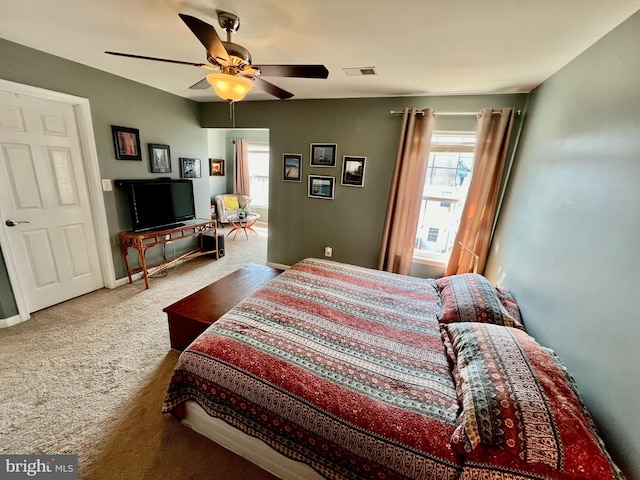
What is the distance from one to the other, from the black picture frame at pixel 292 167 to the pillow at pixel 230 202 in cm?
319

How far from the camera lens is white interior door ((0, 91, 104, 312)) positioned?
2.14 m

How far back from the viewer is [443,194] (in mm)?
3055

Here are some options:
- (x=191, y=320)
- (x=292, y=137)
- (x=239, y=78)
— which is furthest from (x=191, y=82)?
(x=191, y=320)

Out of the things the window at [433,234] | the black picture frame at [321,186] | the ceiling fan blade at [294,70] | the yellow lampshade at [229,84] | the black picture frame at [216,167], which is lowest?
the window at [433,234]

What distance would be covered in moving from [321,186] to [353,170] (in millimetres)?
489

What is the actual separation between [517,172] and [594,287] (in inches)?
62.7

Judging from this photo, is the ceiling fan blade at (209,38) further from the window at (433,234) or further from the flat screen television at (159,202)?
the window at (433,234)

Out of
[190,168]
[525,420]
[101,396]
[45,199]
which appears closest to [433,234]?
[525,420]

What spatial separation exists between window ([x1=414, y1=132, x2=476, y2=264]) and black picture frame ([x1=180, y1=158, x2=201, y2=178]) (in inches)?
135

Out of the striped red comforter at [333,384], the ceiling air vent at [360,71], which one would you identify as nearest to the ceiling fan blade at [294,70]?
the ceiling air vent at [360,71]

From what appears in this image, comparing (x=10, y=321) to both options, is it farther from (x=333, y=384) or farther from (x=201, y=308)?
(x=333, y=384)

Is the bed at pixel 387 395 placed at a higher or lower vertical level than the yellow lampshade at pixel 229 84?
lower

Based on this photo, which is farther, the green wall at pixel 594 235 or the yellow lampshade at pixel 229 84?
the yellow lampshade at pixel 229 84

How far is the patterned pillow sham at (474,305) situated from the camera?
62.9 inches
